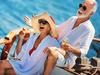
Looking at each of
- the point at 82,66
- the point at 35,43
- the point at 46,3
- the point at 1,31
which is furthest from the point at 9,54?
the point at 46,3

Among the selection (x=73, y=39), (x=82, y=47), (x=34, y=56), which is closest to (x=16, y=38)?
(x=34, y=56)

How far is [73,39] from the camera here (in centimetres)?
310

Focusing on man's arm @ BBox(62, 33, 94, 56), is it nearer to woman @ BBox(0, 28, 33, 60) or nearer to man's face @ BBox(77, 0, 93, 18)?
man's face @ BBox(77, 0, 93, 18)

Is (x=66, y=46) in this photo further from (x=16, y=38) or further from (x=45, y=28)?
(x=16, y=38)

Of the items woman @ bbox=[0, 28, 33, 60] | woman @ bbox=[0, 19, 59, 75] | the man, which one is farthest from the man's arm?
woman @ bbox=[0, 28, 33, 60]

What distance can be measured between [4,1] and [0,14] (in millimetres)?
418

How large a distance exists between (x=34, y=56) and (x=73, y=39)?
1.30 feet

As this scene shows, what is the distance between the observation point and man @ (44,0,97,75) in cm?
287

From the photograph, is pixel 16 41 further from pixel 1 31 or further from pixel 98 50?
pixel 1 31

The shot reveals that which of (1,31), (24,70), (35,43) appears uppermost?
(1,31)

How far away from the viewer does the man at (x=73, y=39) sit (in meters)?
2.87

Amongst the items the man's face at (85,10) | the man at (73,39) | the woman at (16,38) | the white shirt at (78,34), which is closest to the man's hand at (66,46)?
the man at (73,39)

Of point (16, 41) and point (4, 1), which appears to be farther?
point (4, 1)

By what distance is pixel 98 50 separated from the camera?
16.0 ft
